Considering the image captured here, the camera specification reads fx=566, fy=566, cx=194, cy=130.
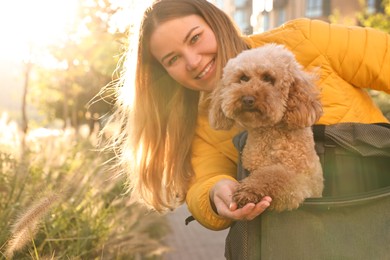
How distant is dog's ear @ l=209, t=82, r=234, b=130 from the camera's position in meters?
2.37

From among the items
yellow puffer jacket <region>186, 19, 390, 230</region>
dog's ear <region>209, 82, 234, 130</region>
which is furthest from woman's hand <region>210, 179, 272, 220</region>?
dog's ear <region>209, 82, 234, 130</region>

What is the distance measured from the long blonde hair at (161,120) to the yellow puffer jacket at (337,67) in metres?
0.34

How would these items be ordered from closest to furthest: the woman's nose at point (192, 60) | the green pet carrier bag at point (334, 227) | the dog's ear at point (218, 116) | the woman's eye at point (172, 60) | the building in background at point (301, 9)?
the green pet carrier bag at point (334, 227) < the dog's ear at point (218, 116) < the woman's nose at point (192, 60) < the woman's eye at point (172, 60) < the building in background at point (301, 9)

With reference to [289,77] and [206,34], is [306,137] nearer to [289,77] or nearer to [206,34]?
[289,77]

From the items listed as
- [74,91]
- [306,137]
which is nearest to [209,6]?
[306,137]

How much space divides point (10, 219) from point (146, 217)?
4.84 ft

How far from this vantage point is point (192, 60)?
8.80ft

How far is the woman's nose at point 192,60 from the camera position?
2682 mm

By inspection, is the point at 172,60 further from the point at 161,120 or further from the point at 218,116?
the point at 218,116

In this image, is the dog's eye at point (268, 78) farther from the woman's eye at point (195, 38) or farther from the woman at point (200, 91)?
the woman's eye at point (195, 38)

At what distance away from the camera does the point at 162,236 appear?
5277 mm

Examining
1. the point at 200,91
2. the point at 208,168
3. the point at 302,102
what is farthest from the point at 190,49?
the point at 302,102

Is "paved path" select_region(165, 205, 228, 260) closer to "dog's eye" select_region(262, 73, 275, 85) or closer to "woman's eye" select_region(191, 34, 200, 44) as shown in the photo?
"woman's eye" select_region(191, 34, 200, 44)

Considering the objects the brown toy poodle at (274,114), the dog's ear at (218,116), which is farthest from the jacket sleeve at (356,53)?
the dog's ear at (218,116)
